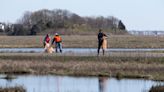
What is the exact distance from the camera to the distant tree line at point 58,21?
5281 inches

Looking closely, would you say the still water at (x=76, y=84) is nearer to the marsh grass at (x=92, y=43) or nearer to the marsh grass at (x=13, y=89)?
the marsh grass at (x=13, y=89)

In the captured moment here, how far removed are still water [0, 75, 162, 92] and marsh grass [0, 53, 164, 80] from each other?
1.54 meters

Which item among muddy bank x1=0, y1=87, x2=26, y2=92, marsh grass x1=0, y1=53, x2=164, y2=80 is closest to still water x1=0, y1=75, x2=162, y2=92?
marsh grass x1=0, y1=53, x2=164, y2=80

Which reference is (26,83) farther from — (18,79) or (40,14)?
(40,14)

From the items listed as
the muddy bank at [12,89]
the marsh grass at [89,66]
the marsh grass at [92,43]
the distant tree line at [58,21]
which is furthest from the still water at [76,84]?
the distant tree line at [58,21]

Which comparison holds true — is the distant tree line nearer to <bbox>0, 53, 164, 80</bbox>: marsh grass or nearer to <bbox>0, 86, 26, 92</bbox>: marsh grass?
<bbox>0, 53, 164, 80</bbox>: marsh grass

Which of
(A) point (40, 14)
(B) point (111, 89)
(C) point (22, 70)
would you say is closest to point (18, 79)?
(C) point (22, 70)

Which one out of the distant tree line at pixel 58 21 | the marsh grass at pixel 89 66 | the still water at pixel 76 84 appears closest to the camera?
the still water at pixel 76 84

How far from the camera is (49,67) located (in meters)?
36.0

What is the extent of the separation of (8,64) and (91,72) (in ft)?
19.2

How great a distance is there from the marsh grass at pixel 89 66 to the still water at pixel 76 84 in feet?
5.06

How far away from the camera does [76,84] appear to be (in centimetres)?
2919

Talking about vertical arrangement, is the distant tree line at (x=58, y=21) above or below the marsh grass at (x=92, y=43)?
above

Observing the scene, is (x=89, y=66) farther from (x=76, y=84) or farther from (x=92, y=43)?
(x=92, y=43)
